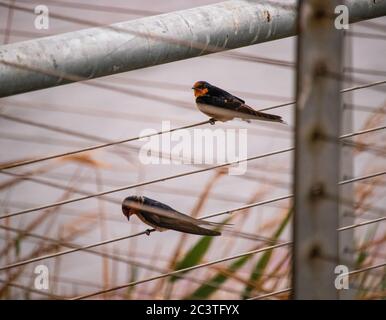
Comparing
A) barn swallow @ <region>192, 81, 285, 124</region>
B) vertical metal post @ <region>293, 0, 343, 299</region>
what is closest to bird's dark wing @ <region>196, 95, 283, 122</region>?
barn swallow @ <region>192, 81, 285, 124</region>

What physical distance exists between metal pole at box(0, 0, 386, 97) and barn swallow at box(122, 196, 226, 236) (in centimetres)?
22

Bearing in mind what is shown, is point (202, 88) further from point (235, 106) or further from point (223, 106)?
point (235, 106)

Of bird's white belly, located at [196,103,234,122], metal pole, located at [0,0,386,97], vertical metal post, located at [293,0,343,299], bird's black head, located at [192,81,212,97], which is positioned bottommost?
vertical metal post, located at [293,0,343,299]

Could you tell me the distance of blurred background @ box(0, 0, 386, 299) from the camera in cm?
171

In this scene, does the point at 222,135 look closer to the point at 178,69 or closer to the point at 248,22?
the point at 248,22

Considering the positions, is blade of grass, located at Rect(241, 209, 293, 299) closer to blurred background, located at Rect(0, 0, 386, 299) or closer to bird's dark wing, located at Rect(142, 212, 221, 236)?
blurred background, located at Rect(0, 0, 386, 299)

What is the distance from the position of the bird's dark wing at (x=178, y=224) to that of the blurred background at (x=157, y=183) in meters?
0.05

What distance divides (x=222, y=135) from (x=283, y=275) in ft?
1.63

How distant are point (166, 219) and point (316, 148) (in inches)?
25.7

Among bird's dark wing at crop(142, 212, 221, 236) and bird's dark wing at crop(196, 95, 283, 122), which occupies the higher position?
bird's dark wing at crop(196, 95, 283, 122)

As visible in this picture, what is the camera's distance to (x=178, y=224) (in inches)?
60.1

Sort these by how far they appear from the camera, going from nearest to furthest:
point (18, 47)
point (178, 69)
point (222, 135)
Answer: point (18, 47) → point (222, 135) → point (178, 69)
